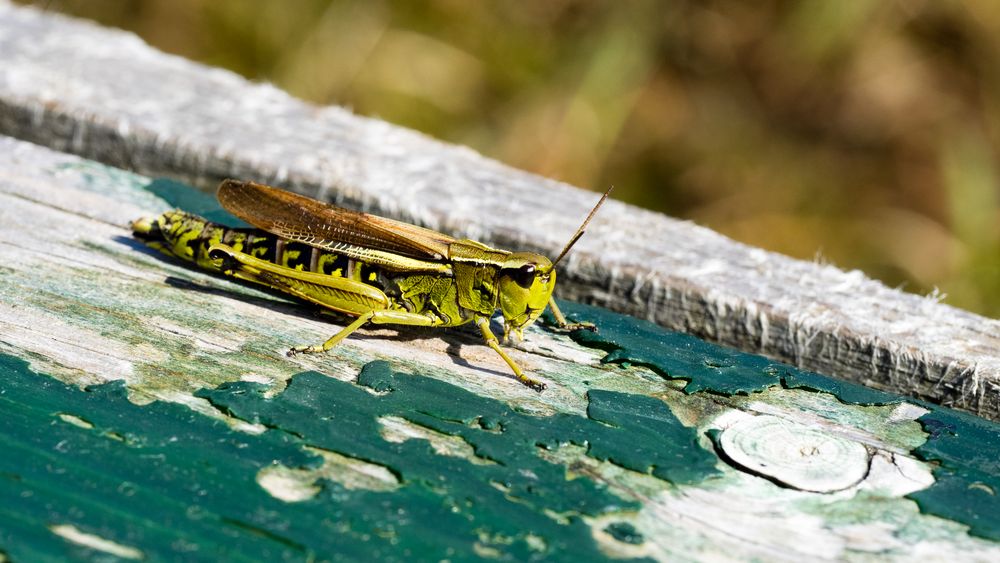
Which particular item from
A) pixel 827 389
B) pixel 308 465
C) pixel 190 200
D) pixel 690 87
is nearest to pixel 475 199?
pixel 190 200

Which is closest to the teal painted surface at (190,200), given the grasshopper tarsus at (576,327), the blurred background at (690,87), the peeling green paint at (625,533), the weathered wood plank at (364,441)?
the weathered wood plank at (364,441)

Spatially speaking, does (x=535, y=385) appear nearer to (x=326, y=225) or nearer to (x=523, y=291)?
(x=523, y=291)

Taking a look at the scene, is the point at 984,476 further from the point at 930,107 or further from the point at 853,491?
the point at 930,107

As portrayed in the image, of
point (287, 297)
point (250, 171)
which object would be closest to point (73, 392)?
point (287, 297)

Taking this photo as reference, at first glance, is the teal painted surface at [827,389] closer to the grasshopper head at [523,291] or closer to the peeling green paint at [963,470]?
the peeling green paint at [963,470]

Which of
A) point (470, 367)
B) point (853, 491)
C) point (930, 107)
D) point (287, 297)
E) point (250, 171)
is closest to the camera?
point (853, 491)

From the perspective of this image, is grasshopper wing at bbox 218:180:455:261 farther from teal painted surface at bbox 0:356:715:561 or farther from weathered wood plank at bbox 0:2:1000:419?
teal painted surface at bbox 0:356:715:561

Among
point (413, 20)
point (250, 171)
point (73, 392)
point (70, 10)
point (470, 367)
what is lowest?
point (73, 392)
